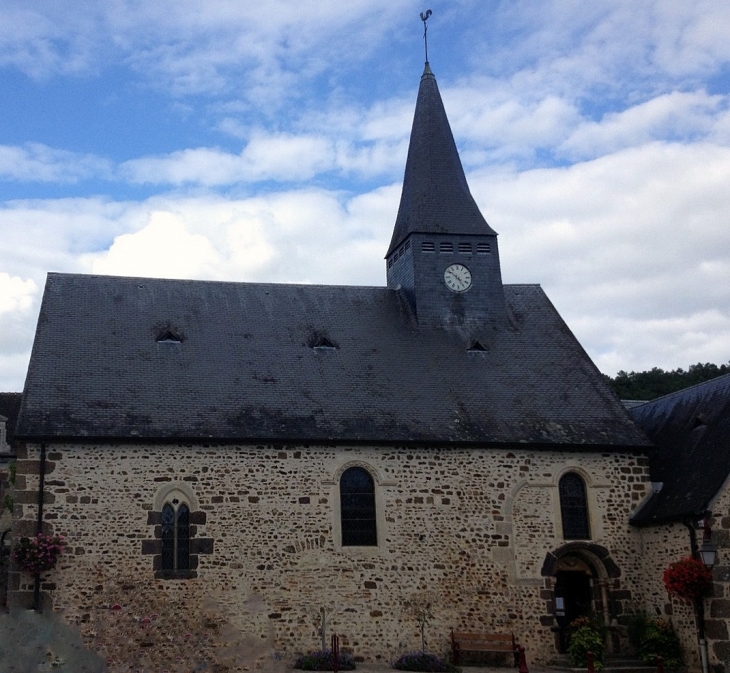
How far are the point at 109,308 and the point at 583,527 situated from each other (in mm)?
10076

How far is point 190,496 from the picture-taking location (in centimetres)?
1527

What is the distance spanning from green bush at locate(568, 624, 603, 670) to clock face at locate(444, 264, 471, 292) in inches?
301

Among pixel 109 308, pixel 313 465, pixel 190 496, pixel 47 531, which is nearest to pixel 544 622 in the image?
pixel 313 465

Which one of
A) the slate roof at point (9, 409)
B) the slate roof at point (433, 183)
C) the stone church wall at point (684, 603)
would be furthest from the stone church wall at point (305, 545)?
the slate roof at point (9, 409)

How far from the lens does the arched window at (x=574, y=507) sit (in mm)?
16625

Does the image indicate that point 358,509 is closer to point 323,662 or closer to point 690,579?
point 323,662

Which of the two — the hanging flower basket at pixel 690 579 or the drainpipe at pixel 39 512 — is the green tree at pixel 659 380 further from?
the drainpipe at pixel 39 512

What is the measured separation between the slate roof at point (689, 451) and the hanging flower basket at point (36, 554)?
10.2 m

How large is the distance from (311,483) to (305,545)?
1071mm

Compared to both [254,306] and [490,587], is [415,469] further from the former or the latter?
[254,306]

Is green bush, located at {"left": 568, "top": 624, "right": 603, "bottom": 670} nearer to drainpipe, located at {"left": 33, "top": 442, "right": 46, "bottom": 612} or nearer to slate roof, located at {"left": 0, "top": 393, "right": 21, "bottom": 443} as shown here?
drainpipe, located at {"left": 33, "top": 442, "right": 46, "bottom": 612}

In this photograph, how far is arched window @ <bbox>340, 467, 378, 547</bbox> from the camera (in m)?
15.9

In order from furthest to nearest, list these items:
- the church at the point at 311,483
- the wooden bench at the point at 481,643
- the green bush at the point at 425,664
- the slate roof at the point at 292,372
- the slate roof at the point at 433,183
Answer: the slate roof at the point at 433,183, the slate roof at the point at 292,372, the wooden bench at the point at 481,643, the church at the point at 311,483, the green bush at the point at 425,664

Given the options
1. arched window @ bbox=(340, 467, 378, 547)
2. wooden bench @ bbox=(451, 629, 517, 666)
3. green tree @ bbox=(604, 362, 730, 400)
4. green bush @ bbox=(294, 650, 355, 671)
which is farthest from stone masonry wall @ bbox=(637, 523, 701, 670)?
green tree @ bbox=(604, 362, 730, 400)
